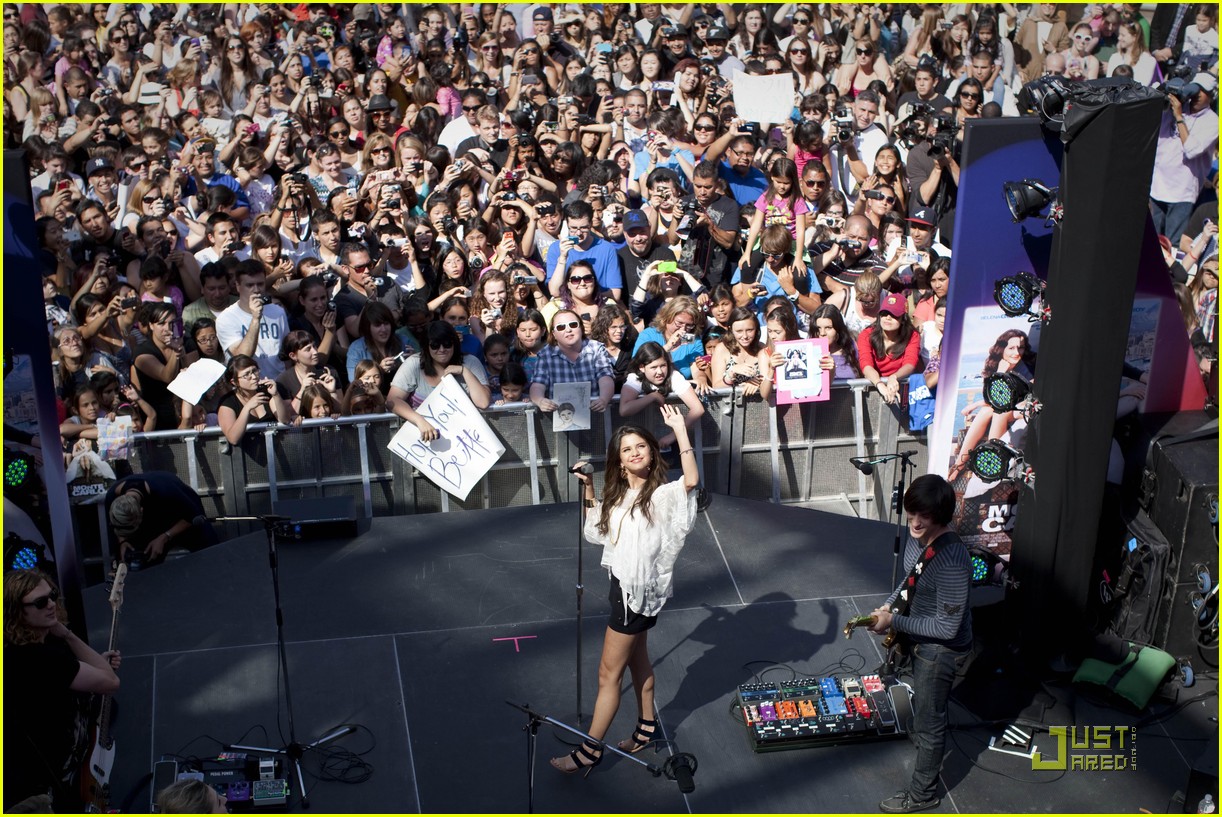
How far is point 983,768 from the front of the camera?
7066mm

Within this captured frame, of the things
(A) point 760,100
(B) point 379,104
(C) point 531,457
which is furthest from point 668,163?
(C) point 531,457

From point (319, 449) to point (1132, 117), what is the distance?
5497 millimetres

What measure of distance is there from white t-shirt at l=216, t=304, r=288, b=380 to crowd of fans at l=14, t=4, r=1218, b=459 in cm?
2

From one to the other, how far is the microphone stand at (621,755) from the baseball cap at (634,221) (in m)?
4.87

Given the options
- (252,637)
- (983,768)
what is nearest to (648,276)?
(252,637)

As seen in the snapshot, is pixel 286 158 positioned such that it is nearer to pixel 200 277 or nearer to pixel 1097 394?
pixel 200 277

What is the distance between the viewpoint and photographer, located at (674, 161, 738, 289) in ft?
37.3

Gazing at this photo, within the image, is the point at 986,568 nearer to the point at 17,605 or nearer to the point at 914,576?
the point at 914,576

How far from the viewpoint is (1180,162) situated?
13789 millimetres

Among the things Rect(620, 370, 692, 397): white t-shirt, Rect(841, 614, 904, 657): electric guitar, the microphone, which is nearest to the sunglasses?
the microphone

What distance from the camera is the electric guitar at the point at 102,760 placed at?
21.3 ft

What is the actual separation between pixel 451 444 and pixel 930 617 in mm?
3926

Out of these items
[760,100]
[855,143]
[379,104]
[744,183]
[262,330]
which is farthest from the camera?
[379,104]

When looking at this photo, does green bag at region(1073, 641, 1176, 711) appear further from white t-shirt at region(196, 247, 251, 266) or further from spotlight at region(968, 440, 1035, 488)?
white t-shirt at region(196, 247, 251, 266)
